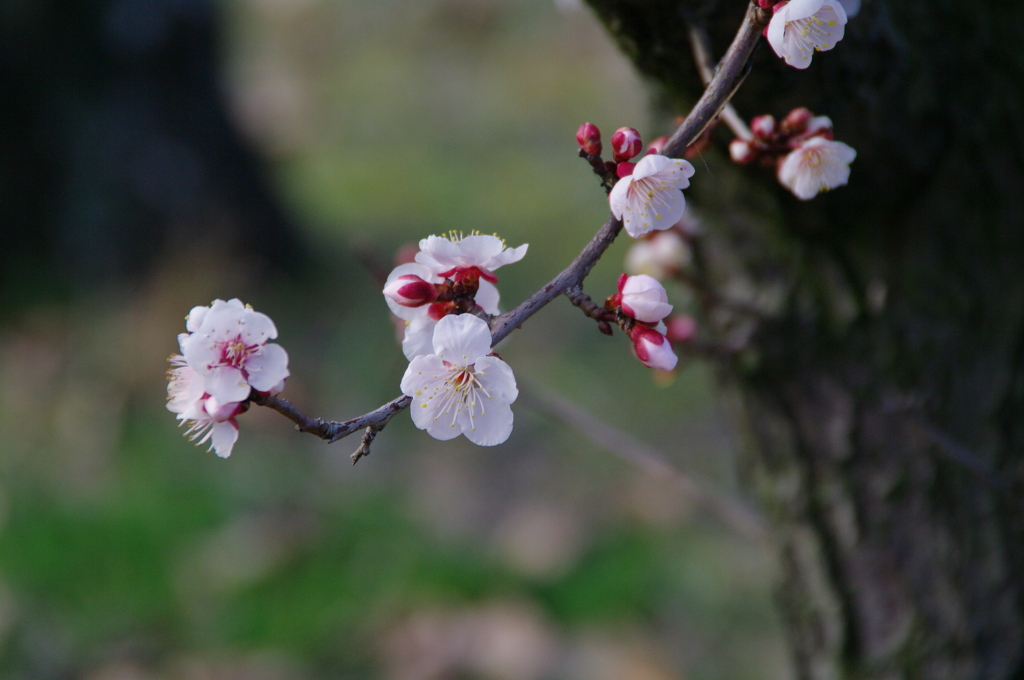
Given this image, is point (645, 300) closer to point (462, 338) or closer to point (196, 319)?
point (462, 338)

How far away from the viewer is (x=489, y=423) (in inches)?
34.4

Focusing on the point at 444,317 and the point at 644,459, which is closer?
the point at 444,317

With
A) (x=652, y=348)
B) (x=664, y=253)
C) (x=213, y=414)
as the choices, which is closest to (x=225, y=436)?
(x=213, y=414)

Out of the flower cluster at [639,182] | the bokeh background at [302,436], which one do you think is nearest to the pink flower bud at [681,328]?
the bokeh background at [302,436]

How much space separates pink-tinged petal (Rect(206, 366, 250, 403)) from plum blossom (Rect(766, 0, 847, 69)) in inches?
25.3

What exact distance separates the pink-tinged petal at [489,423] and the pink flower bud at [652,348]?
16 centimetres

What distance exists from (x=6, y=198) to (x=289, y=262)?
152cm

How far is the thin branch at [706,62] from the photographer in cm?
97

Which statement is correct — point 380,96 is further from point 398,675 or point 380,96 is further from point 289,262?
point 398,675

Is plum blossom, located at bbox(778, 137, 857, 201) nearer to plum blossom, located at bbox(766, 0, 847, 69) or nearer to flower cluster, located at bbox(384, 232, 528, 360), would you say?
plum blossom, located at bbox(766, 0, 847, 69)

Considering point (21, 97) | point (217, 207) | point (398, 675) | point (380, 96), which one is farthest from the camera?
point (380, 96)

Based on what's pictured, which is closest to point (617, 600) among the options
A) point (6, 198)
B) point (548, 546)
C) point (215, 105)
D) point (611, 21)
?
point (548, 546)

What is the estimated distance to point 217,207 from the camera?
4.53 m

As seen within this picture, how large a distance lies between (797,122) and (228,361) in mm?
749
